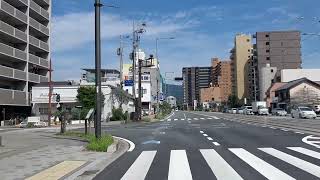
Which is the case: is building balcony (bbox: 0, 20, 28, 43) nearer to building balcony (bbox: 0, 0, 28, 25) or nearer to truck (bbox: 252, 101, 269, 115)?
building balcony (bbox: 0, 0, 28, 25)

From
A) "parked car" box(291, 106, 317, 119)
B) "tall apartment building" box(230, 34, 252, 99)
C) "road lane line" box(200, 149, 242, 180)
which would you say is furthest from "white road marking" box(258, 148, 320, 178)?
"tall apartment building" box(230, 34, 252, 99)

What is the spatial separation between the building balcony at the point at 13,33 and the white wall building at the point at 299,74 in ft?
237

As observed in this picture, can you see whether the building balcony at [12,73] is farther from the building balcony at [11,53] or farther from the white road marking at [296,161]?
the white road marking at [296,161]

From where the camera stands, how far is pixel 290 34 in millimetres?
141750

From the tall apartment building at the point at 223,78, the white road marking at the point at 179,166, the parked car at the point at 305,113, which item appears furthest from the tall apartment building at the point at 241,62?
the white road marking at the point at 179,166

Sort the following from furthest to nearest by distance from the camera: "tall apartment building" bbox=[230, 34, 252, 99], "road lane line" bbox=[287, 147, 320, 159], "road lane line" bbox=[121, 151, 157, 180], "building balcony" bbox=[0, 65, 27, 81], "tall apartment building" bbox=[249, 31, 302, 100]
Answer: "tall apartment building" bbox=[230, 34, 252, 99], "tall apartment building" bbox=[249, 31, 302, 100], "building balcony" bbox=[0, 65, 27, 81], "road lane line" bbox=[287, 147, 320, 159], "road lane line" bbox=[121, 151, 157, 180]

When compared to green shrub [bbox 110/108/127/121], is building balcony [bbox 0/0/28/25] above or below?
above

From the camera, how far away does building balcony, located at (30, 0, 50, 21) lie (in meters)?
76.2

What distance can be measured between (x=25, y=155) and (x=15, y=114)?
56938 mm

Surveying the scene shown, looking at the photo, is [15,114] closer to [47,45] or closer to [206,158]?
[47,45]

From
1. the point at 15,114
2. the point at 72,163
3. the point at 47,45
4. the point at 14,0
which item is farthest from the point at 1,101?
the point at 72,163

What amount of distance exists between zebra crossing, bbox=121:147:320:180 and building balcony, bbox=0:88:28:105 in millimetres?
49564

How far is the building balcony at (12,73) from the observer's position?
63.9 metres

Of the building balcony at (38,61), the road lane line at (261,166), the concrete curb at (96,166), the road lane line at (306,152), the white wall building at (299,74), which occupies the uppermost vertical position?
the white wall building at (299,74)
